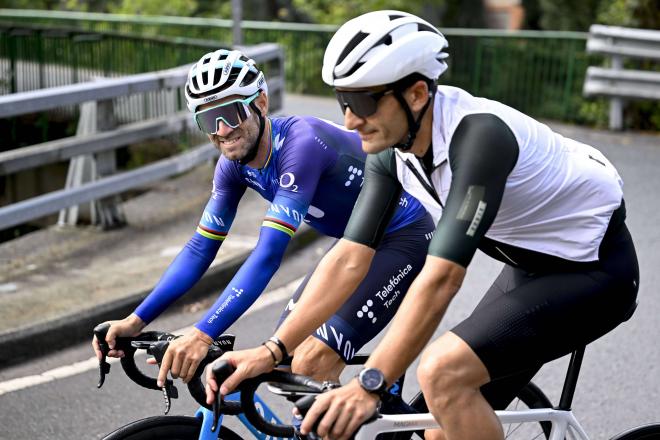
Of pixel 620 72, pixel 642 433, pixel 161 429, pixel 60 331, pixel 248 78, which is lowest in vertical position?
pixel 620 72

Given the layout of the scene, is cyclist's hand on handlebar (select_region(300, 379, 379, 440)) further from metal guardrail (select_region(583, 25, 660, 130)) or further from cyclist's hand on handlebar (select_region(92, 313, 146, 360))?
metal guardrail (select_region(583, 25, 660, 130))

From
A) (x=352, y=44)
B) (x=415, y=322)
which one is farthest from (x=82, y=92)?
(x=415, y=322)

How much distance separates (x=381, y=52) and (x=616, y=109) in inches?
480

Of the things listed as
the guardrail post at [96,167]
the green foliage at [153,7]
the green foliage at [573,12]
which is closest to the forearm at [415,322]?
the guardrail post at [96,167]

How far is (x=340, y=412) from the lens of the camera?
287 cm

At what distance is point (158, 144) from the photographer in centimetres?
1349

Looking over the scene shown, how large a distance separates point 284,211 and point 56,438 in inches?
80.6

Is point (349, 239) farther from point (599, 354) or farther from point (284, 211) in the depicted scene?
point (599, 354)

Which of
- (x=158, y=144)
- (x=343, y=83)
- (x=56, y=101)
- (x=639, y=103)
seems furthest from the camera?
(x=639, y=103)

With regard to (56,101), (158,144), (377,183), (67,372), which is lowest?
(158,144)

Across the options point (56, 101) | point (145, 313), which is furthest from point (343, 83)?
point (56, 101)

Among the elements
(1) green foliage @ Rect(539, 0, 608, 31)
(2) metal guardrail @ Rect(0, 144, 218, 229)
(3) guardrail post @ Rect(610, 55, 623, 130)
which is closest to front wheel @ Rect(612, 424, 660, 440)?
(2) metal guardrail @ Rect(0, 144, 218, 229)

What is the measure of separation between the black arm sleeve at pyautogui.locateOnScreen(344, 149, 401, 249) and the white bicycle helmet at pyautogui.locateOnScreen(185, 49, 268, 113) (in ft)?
2.59

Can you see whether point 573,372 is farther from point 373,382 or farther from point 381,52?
point 381,52
